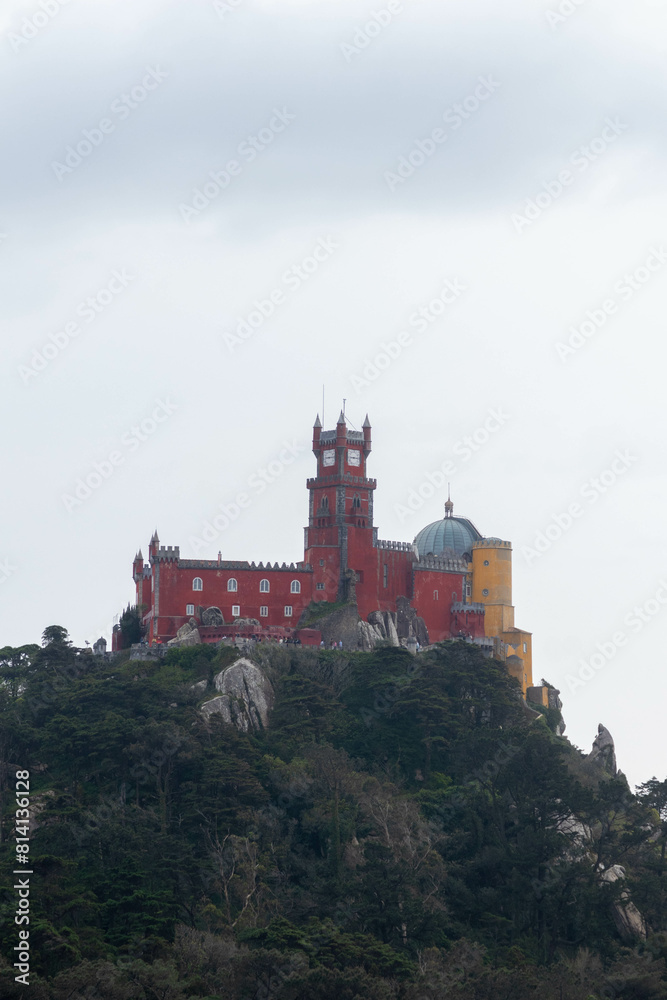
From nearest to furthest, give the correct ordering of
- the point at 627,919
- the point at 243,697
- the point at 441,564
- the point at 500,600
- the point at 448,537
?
the point at 627,919, the point at 243,697, the point at 441,564, the point at 500,600, the point at 448,537

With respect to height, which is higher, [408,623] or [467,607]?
[467,607]

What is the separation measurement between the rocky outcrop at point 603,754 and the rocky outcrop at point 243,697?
26.0 m

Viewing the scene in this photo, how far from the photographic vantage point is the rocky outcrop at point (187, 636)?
110m

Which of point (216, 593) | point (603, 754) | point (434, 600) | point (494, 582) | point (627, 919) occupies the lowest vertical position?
point (627, 919)

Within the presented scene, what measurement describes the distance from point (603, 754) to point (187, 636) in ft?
105

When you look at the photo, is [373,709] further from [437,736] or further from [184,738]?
[184,738]

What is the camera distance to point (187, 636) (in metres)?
110

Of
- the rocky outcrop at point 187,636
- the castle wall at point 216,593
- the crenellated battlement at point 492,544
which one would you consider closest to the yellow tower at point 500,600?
the crenellated battlement at point 492,544

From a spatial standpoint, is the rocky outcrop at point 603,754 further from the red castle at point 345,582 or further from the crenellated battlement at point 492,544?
the crenellated battlement at point 492,544

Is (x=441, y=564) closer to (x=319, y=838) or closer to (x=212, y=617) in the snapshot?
(x=212, y=617)

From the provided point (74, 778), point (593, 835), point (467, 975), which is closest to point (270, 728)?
point (74, 778)

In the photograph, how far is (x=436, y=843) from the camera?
95438 mm

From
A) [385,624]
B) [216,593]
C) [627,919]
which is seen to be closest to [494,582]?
[385,624]

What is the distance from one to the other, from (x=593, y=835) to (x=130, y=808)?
90.2ft
